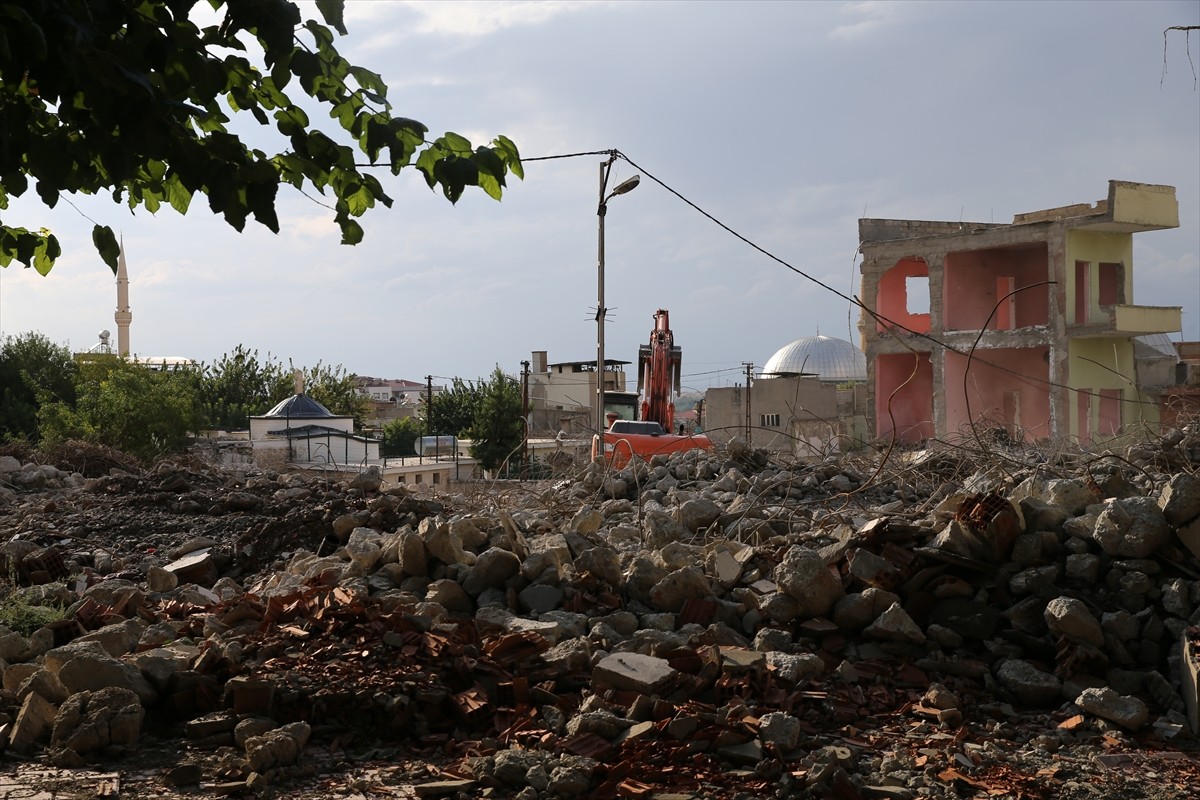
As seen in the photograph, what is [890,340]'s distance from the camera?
2859 cm

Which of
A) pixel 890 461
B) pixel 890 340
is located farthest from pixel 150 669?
pixel 890 340

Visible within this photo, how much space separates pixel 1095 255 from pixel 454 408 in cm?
2858

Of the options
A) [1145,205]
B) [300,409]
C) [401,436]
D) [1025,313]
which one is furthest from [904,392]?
[401,436]

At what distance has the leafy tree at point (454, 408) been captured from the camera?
46969mm

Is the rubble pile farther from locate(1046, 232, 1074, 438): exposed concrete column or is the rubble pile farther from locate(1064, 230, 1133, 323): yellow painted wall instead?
locate(1064, 230, 1133, 323): yellow painted wall

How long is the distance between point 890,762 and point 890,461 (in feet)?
18.2

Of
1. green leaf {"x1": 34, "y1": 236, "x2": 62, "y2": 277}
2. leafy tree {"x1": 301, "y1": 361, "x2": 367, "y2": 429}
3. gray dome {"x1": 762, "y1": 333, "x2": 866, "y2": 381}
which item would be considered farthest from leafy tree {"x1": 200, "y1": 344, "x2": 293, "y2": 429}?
green leaf {"x1": 34, "y1": 236, "x2": 62, "y2": 277}

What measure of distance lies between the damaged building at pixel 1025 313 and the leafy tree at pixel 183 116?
23.3m

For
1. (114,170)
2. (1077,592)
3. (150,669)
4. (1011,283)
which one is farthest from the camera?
(1011,283)

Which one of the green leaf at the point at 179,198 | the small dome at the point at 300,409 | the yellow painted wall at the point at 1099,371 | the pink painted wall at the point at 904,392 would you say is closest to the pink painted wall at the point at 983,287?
the yellow painted wall at the point at 1099,371

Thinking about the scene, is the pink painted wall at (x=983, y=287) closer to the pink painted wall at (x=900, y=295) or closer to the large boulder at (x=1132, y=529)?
the pink painted wall at (x=900, y=295)

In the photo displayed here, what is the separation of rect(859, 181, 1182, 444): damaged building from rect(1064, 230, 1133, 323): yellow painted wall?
3 centimetres

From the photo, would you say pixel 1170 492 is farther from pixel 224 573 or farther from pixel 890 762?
pixel 224 573

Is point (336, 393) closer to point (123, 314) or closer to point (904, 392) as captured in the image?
point (123, 314)
